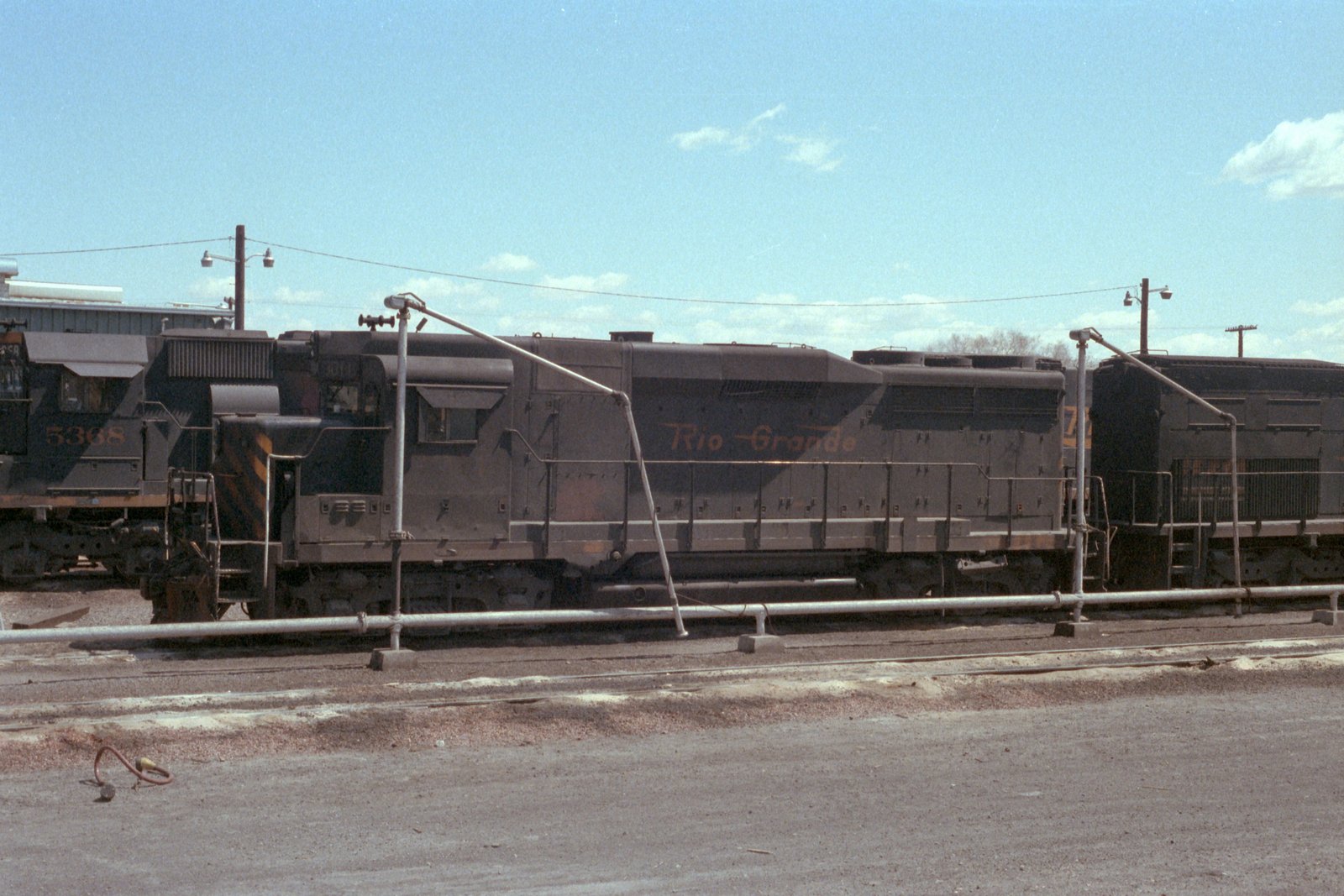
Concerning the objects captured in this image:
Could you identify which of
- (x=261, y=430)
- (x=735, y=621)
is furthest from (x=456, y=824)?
(x=735, y=621)

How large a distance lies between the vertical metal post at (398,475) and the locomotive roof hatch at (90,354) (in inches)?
291

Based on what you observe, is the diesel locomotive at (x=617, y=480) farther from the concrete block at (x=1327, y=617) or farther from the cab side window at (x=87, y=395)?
the cab side window at (x=87, y=395)

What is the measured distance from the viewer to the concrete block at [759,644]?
11953 millimetres

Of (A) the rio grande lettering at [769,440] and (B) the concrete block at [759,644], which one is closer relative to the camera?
(B) the concrete block at [759,644]

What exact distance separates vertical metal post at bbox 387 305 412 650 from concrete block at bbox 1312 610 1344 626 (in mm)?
10181

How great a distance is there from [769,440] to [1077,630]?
371 centimetres

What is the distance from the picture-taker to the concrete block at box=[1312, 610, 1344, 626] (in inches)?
568

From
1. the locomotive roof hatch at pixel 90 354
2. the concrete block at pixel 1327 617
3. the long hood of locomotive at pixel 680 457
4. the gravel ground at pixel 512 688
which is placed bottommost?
the gravel ground at pixel 512 688

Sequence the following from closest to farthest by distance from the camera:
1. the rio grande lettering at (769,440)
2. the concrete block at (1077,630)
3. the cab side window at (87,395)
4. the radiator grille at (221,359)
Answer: the concrete block at (1077,630) < the rio grande lettering at (769,440) < the cab side window at (87,395) < the radiator grille at (221,359)

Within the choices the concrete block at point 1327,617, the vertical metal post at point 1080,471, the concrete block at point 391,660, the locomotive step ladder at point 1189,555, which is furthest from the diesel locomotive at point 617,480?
the concrete block at point 1327,617

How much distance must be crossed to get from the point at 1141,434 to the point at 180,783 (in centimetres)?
1264

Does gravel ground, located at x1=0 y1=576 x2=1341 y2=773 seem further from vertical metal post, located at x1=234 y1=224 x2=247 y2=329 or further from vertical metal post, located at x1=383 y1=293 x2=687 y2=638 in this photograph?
vertical metal post, located at x1=234 y1=224 x2=247 y2=329

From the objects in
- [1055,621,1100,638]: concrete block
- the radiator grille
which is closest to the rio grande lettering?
[1055,621,1100,638]: concrete block

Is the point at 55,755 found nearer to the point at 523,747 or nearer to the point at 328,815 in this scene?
the point at 328,815
